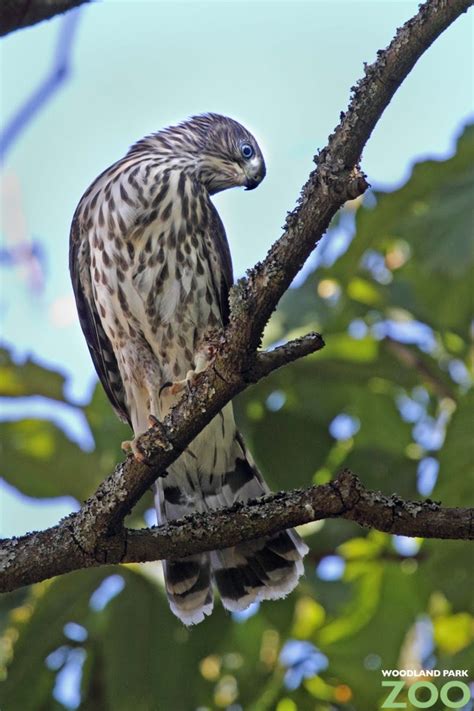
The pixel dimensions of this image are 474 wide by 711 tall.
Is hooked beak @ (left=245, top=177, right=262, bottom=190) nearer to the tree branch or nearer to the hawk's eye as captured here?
the hawk's eye

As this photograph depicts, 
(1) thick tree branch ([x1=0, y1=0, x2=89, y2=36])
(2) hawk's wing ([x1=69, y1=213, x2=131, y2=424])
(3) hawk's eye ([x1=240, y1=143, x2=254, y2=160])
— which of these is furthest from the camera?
(3) hawk's eye ([x1=240, y1=143, x2=254, y2=160])

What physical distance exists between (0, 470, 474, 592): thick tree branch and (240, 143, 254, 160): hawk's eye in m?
2.72

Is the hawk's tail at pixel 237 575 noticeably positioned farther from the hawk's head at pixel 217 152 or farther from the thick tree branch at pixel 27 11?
the thick tree branch at pixel 27 11

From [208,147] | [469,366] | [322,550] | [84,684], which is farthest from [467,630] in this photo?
[208,147]

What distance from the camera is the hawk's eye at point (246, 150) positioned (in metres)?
5.83

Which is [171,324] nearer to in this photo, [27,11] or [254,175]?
[254,175]

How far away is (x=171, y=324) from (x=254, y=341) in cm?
169

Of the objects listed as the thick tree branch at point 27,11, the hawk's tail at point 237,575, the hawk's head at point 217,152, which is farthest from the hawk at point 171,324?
the thick tree branch at point 27,11

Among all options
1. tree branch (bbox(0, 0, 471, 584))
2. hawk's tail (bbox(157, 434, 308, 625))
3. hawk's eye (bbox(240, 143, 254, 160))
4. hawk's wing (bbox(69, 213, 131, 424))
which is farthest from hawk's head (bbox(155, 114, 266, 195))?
tree branch (bbox(0, 0, 471, 584))

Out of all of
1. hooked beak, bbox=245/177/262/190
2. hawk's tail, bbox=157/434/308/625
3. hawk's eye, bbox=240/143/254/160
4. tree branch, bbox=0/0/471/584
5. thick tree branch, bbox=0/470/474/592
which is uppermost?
hawk's eye, bbox=240/143/254/160

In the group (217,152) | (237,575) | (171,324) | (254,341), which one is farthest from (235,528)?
(217,152)

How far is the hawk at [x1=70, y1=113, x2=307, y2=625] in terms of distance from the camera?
4684 mm

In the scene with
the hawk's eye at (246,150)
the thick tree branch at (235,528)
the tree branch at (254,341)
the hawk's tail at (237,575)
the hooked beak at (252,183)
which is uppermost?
the hawk's eye at (246,150)

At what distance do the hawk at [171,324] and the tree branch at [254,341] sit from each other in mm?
1023
